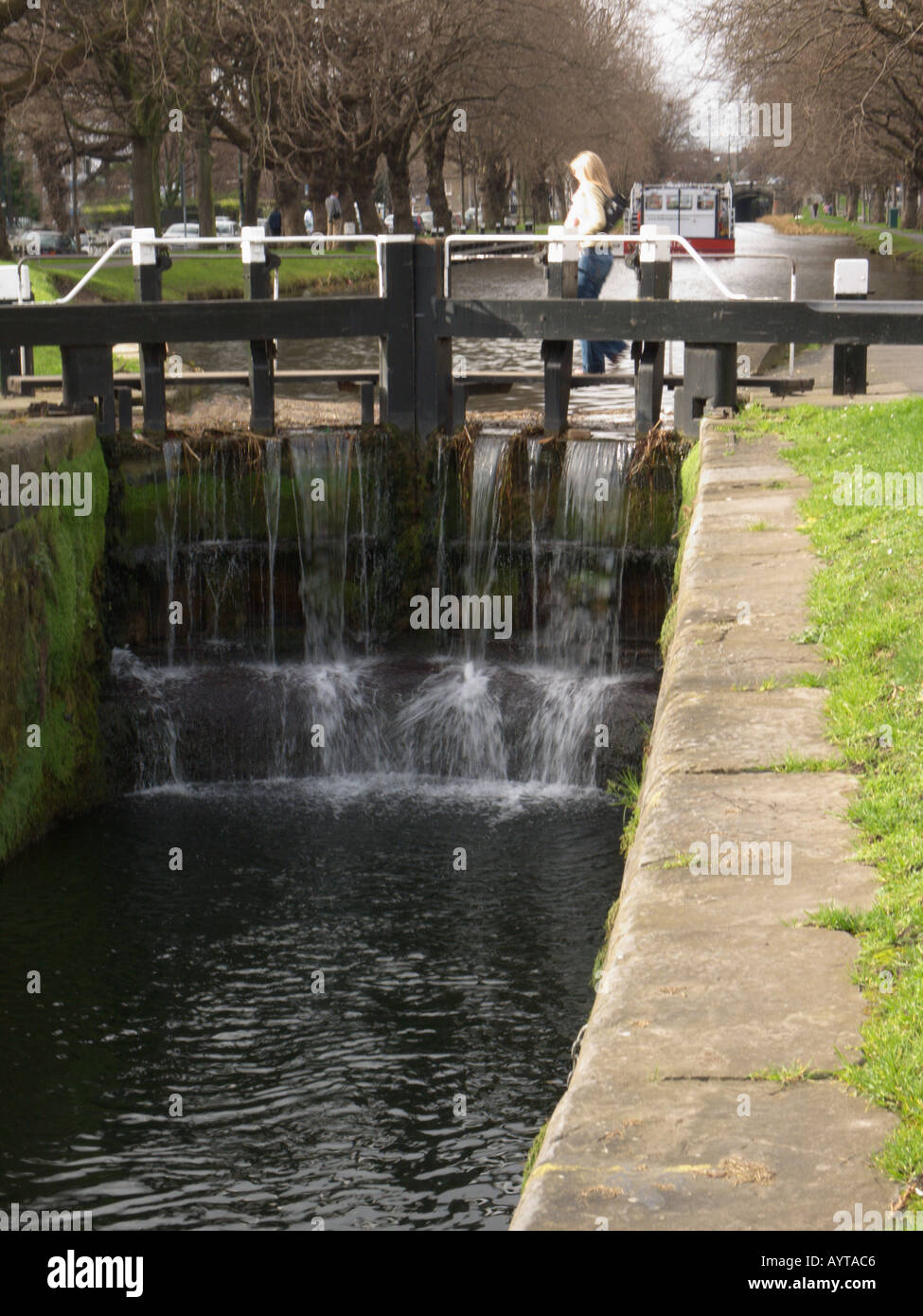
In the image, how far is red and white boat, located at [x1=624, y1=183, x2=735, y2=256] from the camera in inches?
2051

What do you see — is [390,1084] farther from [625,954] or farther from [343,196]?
[343,196]

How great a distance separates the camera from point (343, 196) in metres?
43.8

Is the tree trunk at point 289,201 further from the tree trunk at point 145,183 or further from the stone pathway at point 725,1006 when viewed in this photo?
the stone pathway at point 725,1006

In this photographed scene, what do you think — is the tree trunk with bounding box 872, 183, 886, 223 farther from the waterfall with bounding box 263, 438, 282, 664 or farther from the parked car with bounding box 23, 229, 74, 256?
the waterfall with bounding box 263, 438, 282, 664

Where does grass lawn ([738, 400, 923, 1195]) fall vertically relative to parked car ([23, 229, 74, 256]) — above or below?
below

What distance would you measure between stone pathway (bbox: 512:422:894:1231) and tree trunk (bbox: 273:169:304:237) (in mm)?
36642

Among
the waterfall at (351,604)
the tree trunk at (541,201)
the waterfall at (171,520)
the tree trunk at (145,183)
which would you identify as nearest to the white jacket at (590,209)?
the waterfall at (351,604)

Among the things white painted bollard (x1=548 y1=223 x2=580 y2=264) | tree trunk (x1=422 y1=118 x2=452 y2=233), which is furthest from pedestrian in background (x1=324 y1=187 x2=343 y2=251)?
white painted bollard (x1=548 y1=223 x2=580 y2=264)

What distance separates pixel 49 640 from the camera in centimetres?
1042

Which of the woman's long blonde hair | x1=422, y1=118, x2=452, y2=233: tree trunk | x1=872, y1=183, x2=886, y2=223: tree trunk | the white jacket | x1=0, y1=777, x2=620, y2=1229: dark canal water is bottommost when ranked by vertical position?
x1=0, y1=777, x2=620, y2=1229: dark canal water

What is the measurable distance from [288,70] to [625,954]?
83.2ft
